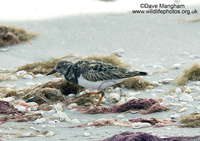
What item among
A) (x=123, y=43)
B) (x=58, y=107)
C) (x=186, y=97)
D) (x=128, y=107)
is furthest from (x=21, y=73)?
(x=186, y=97)

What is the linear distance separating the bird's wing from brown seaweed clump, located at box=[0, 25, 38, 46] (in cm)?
328

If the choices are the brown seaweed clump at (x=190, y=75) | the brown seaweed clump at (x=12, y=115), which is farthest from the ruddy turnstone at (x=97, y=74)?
the brown seaweed clump at (x=190, y=75)

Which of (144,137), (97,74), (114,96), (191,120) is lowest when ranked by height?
(114,96)

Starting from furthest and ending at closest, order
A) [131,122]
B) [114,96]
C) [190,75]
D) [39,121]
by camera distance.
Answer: [190,75] → [114,96] → [39,121] → [131,122]

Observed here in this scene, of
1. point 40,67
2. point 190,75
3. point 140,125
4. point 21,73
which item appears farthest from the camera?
point 40,67

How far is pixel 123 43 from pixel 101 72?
9.87 ft

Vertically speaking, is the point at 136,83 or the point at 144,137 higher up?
the point at 144,137

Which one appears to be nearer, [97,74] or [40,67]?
[97,74]

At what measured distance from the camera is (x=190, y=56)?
794 centimetres

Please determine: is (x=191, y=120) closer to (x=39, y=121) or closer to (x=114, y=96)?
(x=114, y=96)

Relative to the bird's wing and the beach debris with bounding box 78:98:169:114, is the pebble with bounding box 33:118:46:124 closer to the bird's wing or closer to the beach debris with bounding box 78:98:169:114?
the beach debris with bounding box 78:98:169:114

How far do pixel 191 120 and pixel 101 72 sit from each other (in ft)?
4.97

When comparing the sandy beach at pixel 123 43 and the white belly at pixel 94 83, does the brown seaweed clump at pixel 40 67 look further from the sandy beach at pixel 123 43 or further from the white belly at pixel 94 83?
the white belly at pixel 94 83

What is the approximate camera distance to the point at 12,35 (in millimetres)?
8711
